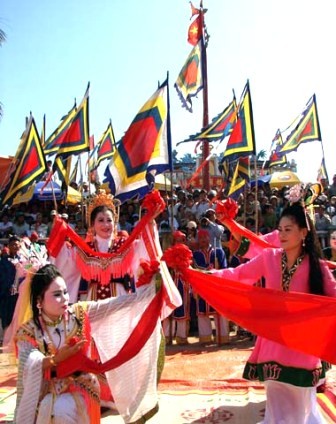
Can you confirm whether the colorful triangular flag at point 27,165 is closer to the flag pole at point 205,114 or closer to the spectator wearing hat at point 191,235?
the spectator wearing hat at point 191,235

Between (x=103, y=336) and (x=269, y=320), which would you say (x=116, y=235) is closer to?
(x=103, y=336)

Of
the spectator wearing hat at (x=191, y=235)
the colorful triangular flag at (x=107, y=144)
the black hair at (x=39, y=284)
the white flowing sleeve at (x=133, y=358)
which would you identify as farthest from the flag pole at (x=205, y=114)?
the black hair at (x=39, y=284)

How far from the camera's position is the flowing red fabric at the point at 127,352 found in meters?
3.04

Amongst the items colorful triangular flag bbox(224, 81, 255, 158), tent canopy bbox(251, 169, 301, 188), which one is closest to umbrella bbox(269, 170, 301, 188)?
tent canopy bbox(251, 169, 301, 188)

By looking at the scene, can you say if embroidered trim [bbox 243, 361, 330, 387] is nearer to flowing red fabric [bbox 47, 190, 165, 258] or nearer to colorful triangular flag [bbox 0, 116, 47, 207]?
flowing red fabric [bbox 47, 190, 165, 258]

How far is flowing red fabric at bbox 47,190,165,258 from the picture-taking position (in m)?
4.68

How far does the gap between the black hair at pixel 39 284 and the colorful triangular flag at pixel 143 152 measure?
3654mm

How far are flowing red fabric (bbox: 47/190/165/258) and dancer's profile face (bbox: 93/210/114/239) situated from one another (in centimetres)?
18

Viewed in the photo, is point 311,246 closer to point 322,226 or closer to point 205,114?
point 322,226

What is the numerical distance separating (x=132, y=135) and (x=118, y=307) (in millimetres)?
4437

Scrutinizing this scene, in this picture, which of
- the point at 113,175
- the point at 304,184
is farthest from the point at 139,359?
the point at 113,175

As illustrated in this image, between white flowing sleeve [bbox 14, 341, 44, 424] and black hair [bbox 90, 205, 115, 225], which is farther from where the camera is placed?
black hair [bbox 90, 205, 115, 225]

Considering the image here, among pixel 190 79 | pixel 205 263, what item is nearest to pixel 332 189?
pixel 190 79

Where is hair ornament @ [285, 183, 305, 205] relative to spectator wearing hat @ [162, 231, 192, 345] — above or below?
above
